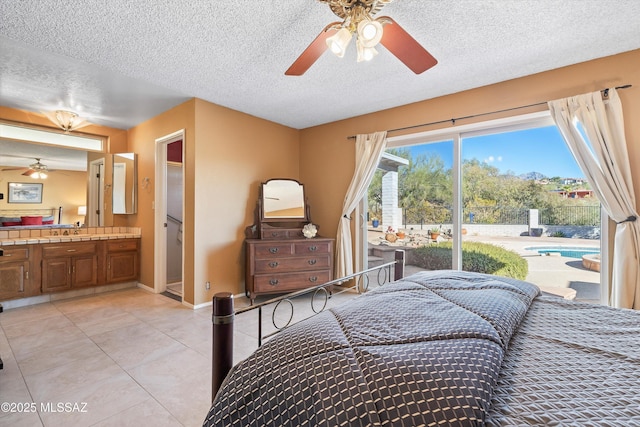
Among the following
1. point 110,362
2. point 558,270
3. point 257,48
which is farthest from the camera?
point 558,270

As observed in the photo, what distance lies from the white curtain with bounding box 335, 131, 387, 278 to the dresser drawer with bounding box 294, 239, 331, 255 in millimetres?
277

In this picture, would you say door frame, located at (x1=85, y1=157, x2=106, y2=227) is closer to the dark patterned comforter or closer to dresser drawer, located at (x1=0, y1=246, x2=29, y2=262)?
dresser drawer, located at (x1=0, y1=246, x2=29, y2=262)

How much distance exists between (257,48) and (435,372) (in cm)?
246

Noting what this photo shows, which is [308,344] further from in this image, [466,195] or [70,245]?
[70,245]

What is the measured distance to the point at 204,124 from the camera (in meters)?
3.41

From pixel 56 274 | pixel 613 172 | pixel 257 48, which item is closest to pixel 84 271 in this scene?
pixel 56 274

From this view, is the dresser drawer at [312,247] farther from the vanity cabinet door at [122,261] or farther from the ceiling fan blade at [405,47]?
the vanity cabinet door at [122,261]

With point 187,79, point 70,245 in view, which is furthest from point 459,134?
point 70,245

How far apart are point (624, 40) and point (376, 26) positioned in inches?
84.3

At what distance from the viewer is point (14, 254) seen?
10.7ft

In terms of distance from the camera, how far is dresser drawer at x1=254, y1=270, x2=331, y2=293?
3.47 m

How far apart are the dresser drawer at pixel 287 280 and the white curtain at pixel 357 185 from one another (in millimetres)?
328

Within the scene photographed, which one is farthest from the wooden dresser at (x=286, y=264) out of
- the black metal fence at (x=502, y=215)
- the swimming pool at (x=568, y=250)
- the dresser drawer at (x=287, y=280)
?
the swimming pool at (x=568, y=250)

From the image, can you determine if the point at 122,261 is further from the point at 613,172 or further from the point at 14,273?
the point at 613,172
